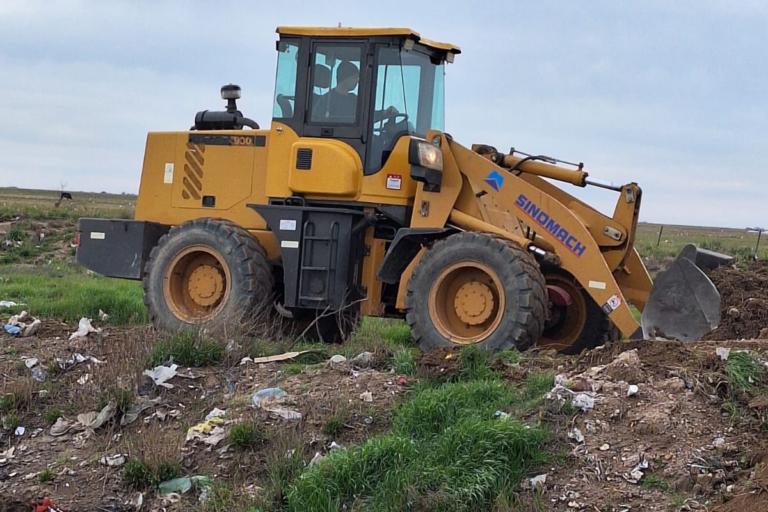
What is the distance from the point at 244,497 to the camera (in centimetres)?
597

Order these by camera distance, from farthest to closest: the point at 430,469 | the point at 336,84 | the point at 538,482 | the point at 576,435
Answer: the point at 336,84 < the point at 576,435 < the point at 430,469 < the point at 538,482

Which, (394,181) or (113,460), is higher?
(394,181)

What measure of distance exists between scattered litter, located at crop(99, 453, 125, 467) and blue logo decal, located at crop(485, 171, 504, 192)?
4166mm

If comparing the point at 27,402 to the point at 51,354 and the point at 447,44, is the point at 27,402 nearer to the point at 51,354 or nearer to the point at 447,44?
the point at 51,354

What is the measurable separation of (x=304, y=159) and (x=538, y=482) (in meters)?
4.64

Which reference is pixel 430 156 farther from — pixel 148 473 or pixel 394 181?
pixel 148 473

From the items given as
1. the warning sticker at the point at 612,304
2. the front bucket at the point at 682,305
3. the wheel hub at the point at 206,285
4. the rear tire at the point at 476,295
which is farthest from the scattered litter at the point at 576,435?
the wheel hub at the point at 206,285

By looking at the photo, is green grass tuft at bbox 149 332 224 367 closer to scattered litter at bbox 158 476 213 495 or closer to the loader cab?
scattered litter at bbox 158 476 213 495

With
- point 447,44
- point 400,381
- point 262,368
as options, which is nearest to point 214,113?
point 447,44

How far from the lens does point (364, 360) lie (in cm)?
784

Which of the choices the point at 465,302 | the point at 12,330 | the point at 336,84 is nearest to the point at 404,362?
the point at 465,302

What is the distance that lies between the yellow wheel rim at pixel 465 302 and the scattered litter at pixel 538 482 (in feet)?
7.88

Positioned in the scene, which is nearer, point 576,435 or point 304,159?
point 576,435

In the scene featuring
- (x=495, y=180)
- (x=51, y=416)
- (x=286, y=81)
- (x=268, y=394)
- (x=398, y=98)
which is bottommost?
(x=51, y=416)
